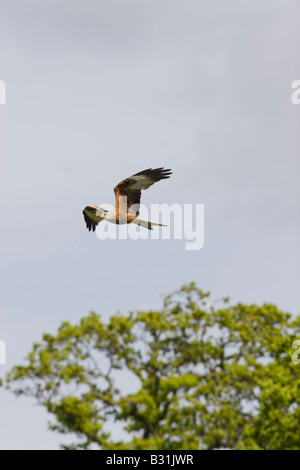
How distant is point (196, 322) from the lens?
156 ft

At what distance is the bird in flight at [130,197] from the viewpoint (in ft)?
63.0

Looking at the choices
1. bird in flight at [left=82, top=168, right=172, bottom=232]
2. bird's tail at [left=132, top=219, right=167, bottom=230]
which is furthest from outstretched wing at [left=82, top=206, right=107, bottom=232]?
bird's tail at [left=132, top=219, right=167, bottom=230]

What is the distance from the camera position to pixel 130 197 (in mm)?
20469

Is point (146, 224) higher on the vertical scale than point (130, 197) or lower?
lower

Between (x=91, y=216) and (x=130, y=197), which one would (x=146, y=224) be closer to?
(x=130, y=197)

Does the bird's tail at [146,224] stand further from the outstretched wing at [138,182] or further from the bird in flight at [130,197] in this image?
the outstretched wing at [138,182]

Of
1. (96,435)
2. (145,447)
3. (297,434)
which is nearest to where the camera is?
(297,434)

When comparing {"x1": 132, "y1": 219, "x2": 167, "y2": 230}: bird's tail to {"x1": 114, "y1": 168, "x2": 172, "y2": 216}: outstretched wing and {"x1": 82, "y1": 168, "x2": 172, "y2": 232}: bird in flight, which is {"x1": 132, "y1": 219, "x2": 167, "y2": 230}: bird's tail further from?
{"x1": 114, "y1": 168, "x2": 172, "y2": 216}: outstretched wing

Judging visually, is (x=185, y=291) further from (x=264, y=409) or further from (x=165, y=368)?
(x=264, y=409)

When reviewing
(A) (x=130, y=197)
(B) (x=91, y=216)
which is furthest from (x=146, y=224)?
(B) (x=91, y=216)

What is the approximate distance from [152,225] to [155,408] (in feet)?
89.2

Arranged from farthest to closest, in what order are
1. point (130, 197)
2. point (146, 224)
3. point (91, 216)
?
point (91, 216) < point (130, 197) < point (146, 224)

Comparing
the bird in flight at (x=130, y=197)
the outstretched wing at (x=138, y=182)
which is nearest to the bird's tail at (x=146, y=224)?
the bird in flight at (x=130, y=197)
